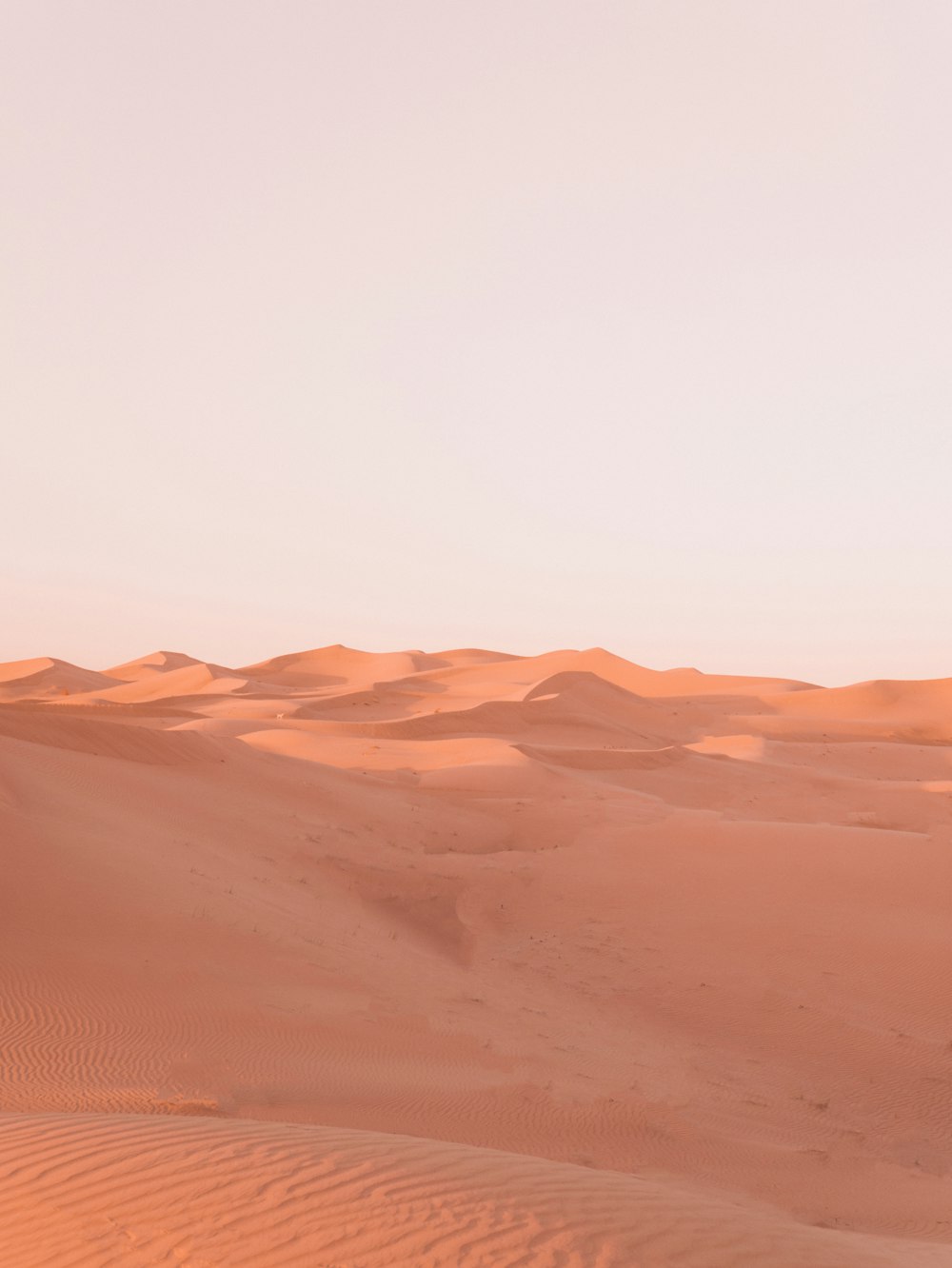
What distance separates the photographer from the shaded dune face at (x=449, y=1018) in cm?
388

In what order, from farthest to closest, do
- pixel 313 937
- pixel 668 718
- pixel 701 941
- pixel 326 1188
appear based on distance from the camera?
1. pixel 668 718
2. pixel 701 941
3. pixel 313 937
4. pixel 326 1188

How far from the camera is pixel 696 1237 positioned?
13.1 feet

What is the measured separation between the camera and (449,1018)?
28.4 ft

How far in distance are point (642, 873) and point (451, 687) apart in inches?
1491

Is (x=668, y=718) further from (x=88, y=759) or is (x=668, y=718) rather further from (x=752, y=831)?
(x=88, y=759)

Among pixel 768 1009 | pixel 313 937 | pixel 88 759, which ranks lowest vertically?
pixel 768 1009

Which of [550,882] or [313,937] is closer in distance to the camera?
[313,937]

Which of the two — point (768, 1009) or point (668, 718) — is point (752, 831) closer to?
point (768, 1009)

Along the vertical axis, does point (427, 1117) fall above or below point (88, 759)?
below

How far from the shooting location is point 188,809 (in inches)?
552

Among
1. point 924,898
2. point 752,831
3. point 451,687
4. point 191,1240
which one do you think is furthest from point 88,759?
point 451,687

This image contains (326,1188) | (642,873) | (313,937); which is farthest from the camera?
(642,873)

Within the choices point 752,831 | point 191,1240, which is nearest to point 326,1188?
point 191,1240

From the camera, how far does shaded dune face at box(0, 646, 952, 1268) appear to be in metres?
3.88
